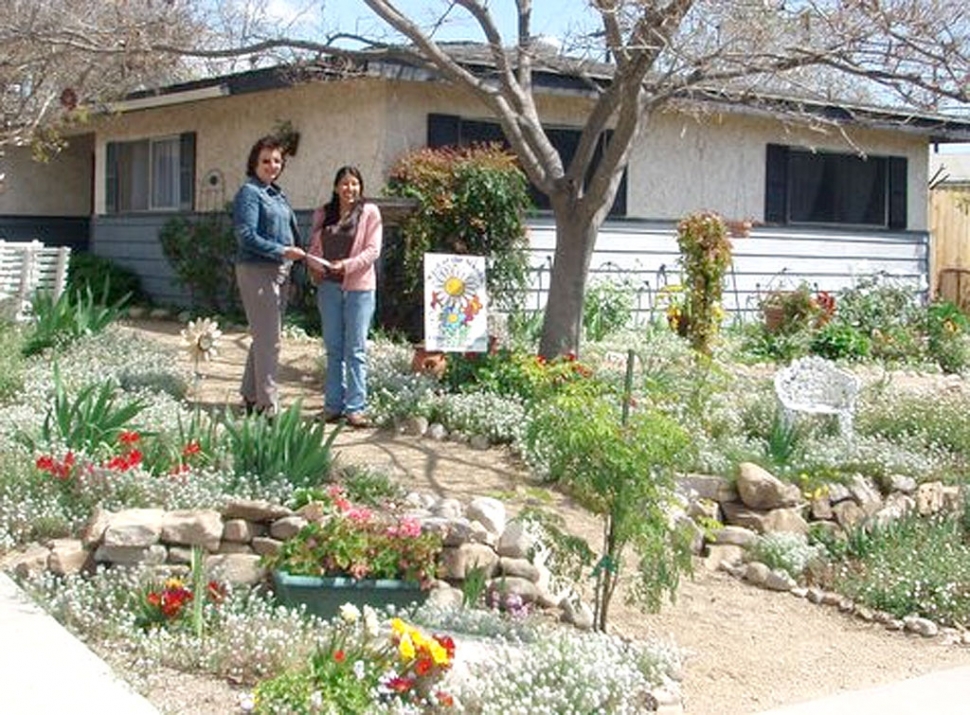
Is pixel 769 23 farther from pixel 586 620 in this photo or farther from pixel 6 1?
pixel 6 1

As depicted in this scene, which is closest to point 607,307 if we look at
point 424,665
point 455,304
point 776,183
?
point 776,183

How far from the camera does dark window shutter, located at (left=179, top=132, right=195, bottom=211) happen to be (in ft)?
59.1

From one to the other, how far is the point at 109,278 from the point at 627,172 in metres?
6.39

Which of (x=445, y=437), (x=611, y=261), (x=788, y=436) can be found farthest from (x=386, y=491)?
(x=611, y=261)

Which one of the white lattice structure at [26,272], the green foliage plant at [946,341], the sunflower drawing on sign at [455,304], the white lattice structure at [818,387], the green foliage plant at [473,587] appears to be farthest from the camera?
the green foliage plant at [946,341]

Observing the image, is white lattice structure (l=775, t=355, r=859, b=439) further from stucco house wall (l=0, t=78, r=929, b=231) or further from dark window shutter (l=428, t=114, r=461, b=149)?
dark window shutter (l=428, t=114, r=461, b=149)

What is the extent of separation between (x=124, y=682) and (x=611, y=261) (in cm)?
1147

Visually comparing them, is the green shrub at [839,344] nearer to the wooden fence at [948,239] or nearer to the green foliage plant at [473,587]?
the wooden fence at [948,239]

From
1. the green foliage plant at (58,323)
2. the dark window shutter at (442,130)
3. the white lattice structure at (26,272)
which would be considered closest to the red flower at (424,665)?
the green foliage plant at (58,323)

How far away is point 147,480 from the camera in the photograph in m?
7.16

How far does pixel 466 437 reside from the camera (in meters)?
9.52

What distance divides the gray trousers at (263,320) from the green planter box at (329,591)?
3.17 metres

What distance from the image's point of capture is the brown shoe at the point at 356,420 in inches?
378

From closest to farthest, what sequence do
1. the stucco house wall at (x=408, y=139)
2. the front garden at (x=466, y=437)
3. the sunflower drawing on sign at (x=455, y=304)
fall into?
the front garden at (x=466, y=437), the sunflower drawing on sign at (x=455, y=304), the stucco house wall at (x=408, y=139)
